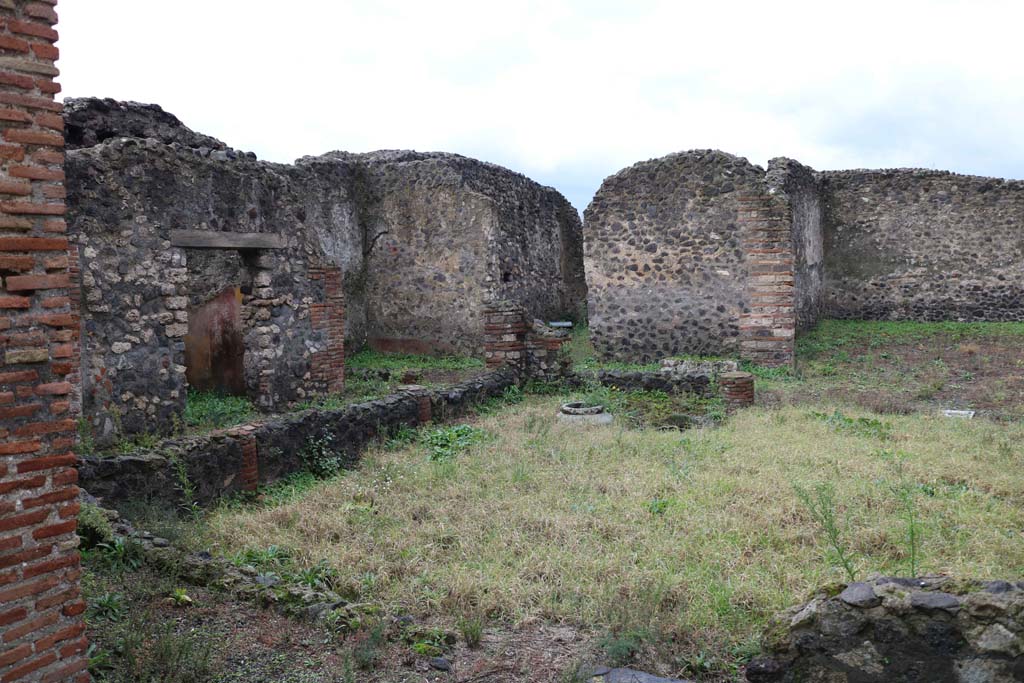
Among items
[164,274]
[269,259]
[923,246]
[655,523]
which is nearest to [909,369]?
[923,246]

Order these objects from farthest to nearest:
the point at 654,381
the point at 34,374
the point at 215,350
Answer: the point at 215,350 → the point at 654,381 → the point at 34,374

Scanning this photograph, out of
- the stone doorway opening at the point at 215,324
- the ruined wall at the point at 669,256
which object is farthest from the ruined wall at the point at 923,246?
the stone doorway opening at the point at 215,324

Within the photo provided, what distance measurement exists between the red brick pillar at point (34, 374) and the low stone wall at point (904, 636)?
123 inches

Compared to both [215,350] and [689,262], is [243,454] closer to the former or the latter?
[215,350]

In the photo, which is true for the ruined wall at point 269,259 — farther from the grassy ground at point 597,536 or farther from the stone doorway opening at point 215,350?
the grassy ground at point 597,536

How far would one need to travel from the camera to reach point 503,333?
12094mm

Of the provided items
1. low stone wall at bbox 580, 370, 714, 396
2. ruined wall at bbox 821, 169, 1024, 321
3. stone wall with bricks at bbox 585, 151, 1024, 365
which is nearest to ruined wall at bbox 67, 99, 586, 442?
stone wall with bricks at bbox 585, 151, 1024, 365

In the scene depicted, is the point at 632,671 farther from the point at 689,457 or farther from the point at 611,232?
the point at 611,232

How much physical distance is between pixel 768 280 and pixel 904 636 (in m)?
10.7

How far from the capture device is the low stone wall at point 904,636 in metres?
3.26

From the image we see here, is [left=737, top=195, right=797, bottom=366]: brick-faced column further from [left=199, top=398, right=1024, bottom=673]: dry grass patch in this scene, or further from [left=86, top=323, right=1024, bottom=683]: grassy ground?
[left=199, top=398, right=1024, bottom=673]: dry grass patch

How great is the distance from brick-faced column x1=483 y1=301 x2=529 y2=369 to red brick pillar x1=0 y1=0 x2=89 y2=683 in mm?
8777

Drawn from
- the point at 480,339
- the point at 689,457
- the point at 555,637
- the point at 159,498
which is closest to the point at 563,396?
the point at 689,457

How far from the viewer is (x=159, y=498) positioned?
20.7 feet
